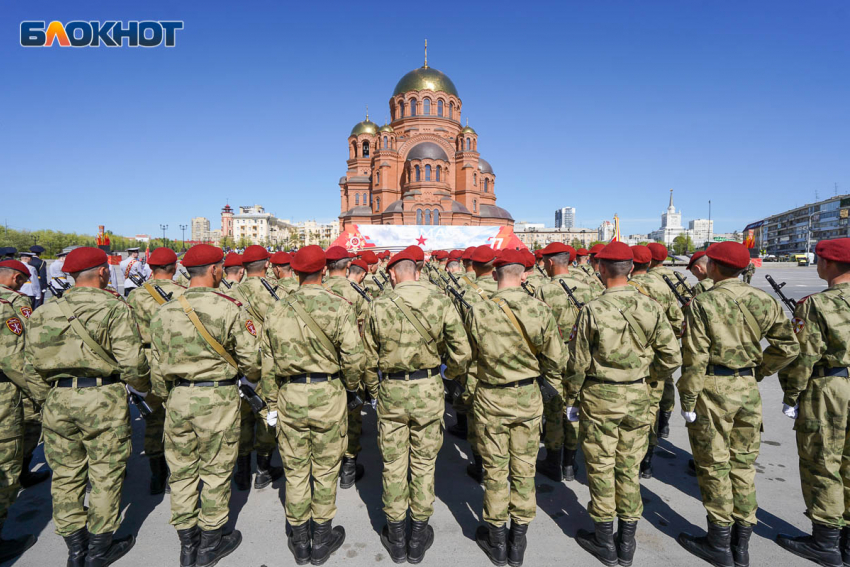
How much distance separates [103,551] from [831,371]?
5.93 metres

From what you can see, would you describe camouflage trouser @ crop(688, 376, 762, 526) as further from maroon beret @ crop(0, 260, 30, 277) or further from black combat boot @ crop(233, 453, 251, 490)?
maroon beret @ crop(0, 260, 30, 277)

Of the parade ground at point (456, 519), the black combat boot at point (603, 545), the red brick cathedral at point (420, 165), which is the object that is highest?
the red brick cathedral at point (420, 165)

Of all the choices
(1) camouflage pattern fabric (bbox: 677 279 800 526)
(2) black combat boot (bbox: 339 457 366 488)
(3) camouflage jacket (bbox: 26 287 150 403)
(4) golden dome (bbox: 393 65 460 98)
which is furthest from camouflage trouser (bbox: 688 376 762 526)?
(4) golden dome (bbox: 393 65 460 98)

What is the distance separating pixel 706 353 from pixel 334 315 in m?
3.02

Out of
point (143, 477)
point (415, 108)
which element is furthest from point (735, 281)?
point (415, 108)

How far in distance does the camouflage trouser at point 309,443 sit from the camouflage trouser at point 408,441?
1.30 ft

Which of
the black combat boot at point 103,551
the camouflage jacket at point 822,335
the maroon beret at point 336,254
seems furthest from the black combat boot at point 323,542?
A: the camouflage jacket at point 822,335

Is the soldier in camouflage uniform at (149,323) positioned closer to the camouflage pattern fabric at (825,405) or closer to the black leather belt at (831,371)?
the camouflage pattern fabric at (825,405)

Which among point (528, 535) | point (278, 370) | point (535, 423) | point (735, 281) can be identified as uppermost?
point (735, 281)

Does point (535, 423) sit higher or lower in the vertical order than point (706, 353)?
lower

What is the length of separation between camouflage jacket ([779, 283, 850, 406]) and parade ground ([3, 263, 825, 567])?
1393 millimetres

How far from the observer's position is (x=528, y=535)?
3.47 m

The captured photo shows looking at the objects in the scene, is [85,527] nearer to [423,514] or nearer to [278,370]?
[278,370]

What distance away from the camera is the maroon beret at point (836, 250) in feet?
10.7
